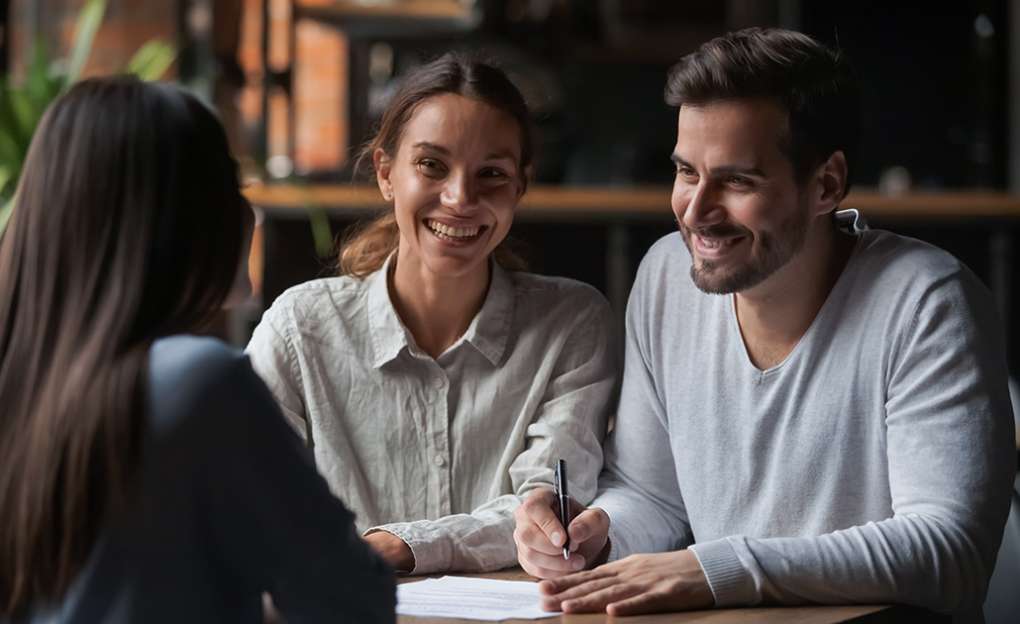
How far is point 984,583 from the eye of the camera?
1601 mm

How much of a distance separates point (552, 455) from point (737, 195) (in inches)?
16.2

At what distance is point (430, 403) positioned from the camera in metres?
1.97

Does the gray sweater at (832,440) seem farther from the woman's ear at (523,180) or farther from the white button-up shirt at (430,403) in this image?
the woman's ear at (523,180)

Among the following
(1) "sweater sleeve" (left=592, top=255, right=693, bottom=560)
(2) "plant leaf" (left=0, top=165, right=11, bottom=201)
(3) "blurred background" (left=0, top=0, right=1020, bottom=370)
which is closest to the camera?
(1) "sweater sleeve" (left=592, top=255, right=693, bottom=560)

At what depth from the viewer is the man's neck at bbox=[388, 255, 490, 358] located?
2033 mm

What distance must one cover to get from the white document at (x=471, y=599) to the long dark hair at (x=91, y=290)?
46 centimetres

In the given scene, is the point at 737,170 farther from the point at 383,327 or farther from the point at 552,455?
the point at 383,327

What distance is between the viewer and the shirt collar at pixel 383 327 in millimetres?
1971

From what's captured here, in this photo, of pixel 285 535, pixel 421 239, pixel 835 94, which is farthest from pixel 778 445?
pixel 285 535

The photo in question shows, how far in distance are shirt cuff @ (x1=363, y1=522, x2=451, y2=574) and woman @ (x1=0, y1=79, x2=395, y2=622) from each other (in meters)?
0.54

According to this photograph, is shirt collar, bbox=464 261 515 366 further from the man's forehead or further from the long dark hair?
the long dark hair

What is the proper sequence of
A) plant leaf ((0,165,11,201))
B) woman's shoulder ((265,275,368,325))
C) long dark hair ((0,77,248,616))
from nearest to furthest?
long dark hair ((0,77,248,616)) → woman's shoulder ((265,275,368,325)) → plant leaf ((0,165,11,201))

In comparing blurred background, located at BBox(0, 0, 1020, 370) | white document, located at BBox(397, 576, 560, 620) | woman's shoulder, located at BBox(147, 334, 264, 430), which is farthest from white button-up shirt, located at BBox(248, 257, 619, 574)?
blurred background, located at BBox(0, 0, 1020, 370)

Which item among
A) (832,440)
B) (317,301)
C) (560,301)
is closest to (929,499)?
(832,440)
